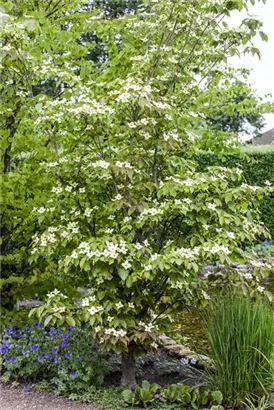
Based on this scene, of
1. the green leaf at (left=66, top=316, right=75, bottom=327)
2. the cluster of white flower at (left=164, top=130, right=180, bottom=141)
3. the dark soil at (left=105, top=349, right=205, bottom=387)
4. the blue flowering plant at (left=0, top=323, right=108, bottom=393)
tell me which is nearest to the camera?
the green leaf at (left=66, top=316, right=75, bottom=327)

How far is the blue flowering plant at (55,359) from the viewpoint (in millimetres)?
2982

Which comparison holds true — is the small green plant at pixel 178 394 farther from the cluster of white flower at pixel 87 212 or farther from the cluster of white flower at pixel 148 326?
the cluster of white flower at pixel 87 212

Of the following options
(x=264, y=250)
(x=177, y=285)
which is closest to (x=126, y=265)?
(x=177, y=285)

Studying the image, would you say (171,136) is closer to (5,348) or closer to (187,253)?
(187,253)

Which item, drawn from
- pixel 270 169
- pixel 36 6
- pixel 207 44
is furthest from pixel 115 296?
pixel 270 169

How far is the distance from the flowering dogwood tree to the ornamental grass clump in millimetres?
331

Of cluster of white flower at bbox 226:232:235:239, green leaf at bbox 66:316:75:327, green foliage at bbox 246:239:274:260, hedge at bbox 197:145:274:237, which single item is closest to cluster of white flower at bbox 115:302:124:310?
green leaf at bbox 66:316:75:327

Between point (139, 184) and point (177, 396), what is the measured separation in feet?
4.04

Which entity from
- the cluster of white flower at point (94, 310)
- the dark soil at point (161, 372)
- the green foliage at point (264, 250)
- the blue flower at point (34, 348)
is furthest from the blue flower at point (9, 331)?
the green foliage at point (264, 250)

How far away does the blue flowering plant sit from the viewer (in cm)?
298

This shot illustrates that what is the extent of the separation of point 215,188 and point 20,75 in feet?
4.87

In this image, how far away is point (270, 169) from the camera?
28.1 feet

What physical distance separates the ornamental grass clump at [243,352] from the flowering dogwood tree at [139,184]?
0.33m

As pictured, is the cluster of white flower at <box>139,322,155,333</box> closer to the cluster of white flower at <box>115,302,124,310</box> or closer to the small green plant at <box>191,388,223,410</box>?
the cluster of white flower at <box>115,302,124,310</box>
